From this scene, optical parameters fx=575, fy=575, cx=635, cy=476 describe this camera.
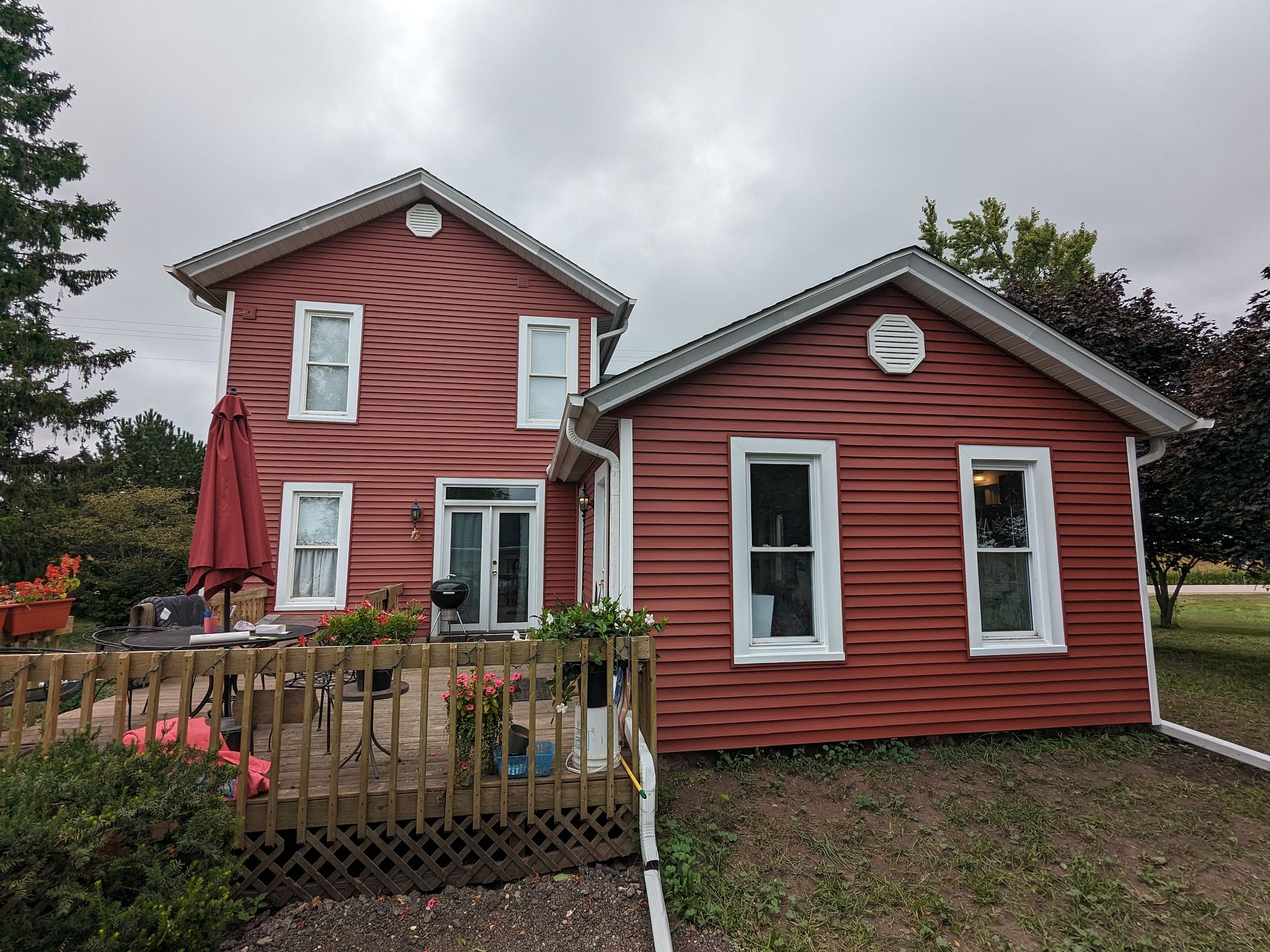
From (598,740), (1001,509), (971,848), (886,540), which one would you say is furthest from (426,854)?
(1001,509)

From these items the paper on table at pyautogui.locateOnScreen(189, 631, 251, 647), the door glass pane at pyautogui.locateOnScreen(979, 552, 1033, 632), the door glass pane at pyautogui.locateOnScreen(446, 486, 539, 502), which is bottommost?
the paper on table at pyautogui.locateOnScreen(189, 631, 251, 647)

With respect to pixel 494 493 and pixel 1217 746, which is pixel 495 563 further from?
pixel 1217 746

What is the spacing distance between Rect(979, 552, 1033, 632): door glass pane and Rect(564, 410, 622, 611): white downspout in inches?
131

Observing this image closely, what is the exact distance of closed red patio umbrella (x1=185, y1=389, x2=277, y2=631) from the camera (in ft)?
A: 12.7

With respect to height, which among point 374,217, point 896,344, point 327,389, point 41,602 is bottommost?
point 41,602

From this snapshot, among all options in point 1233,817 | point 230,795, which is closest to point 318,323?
point 230,795

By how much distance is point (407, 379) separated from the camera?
29.5 ft

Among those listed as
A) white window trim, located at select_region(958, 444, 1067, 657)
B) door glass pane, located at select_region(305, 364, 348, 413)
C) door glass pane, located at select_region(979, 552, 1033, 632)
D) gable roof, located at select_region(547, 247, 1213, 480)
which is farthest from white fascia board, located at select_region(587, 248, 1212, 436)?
door glass pane, located at select_region(305, 364, 348, 413)

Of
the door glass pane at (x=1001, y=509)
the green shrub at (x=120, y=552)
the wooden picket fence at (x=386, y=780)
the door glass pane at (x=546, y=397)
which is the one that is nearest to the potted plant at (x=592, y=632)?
the wooden picket fence at (x=386, y=780)

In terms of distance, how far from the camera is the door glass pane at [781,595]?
4.91 meters

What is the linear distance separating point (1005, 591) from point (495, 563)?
6794 mm

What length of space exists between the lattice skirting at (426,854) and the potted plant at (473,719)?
0.28 m

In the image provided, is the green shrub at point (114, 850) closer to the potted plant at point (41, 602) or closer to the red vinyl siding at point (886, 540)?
the red vinyl siding at point (886, 540)

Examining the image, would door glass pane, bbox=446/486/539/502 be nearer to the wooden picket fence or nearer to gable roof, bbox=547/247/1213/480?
gable roof, bbox=547/247/1213/480
